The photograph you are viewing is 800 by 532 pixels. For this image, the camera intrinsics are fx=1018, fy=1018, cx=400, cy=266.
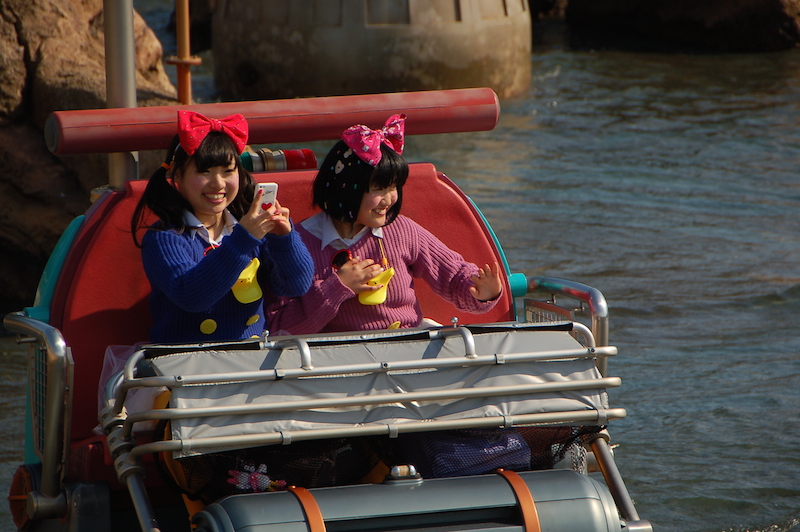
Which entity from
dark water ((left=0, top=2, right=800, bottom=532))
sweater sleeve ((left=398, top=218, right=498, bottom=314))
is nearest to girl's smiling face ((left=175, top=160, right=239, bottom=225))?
sweater sleeve ((left=398, top=218, right=498, bottom=314))

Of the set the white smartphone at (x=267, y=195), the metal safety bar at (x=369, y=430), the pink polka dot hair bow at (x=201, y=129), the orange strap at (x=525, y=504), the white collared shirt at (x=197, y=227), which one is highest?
the pink polka dot hair bow at (x=201, y=129)

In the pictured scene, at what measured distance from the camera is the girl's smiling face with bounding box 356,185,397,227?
2883 millimetres

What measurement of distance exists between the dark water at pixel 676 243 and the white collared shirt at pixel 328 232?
1.58m

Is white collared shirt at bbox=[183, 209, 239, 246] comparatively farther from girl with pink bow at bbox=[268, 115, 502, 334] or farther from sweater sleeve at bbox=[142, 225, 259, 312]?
girl with pink bow at bbox=[268, 115, 502, 334]

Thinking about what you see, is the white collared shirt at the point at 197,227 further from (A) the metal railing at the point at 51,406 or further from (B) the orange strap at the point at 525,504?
(B) the orange strap at the point at 525,504

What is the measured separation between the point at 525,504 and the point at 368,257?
41.8 inches

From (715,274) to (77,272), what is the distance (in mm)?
4554

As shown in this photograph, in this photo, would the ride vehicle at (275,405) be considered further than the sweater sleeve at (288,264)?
No

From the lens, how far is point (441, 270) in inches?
123

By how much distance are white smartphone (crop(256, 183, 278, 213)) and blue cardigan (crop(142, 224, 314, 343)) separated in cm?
9

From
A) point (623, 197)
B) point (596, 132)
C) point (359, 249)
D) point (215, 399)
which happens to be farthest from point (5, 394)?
point (596, 132)

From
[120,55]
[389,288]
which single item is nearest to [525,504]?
[389,288]

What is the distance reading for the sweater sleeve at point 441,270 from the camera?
3.07 meters

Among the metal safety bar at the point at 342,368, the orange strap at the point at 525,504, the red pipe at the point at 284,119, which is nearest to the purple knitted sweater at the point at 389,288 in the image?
the red pipe at the point at 284,119
